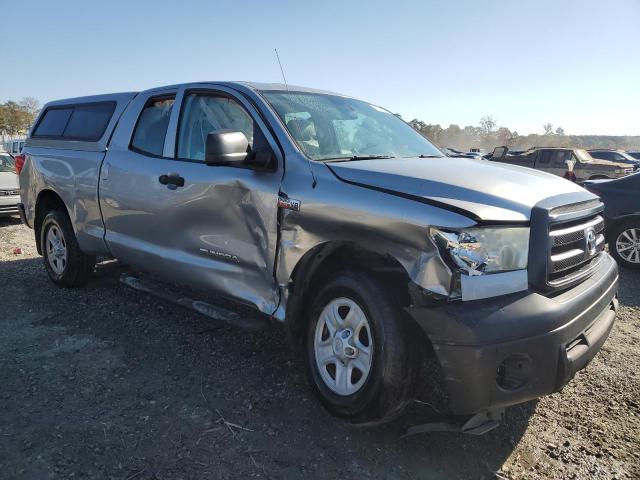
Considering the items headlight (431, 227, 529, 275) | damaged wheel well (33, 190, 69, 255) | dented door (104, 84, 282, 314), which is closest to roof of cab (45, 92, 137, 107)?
dented door (104, 84, 282, 314)

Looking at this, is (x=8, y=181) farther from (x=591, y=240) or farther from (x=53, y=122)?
(x=591, y=240)

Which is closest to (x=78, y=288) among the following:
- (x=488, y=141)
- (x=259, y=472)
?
(x=259, y=472)

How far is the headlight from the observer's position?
2332 mm

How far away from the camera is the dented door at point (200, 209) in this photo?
3215mm

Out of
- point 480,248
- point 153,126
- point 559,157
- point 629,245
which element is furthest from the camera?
point 559,157

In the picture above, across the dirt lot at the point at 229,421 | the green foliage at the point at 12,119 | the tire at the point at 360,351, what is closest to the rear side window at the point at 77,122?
the dirt lot at the point at 229,421

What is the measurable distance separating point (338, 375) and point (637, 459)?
64.4 inches

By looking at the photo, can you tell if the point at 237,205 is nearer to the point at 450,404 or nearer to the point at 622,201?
the point at 450,404

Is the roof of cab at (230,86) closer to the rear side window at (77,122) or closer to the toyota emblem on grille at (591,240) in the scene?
the rear side window at (77,122)

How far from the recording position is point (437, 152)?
13.0 ft

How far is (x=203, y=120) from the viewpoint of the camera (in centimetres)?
381

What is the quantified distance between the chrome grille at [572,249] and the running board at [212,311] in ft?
5.96

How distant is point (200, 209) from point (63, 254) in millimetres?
2658

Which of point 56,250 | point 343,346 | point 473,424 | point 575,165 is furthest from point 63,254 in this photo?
point 575,165
